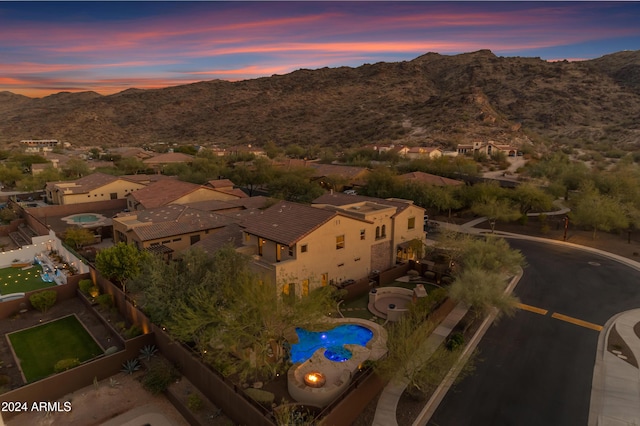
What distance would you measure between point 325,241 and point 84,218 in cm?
4000

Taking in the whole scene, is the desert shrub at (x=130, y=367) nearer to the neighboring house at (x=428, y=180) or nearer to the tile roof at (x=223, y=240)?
the tile roof at (x=223, y=240)

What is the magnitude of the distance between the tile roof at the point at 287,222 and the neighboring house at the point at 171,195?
77.3 ft

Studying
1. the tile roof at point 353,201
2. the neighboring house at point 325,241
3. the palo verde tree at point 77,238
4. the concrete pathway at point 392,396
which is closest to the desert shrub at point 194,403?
the concrete pathway at point 392,396

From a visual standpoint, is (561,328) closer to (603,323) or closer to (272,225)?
(603,323)

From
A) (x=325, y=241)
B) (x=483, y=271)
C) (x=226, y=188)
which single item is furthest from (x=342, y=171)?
(x=483, y=271)

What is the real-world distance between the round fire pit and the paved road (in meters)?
5.31

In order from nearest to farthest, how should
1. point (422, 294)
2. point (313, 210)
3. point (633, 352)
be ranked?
1. point (633, 352)
2. point (422, 294)
3. point (313, 210)

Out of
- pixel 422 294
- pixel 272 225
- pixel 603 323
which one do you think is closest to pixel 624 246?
pixel 603 323

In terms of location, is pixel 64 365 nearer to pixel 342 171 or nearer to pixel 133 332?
pixel 133 332

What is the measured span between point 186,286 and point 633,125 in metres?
137

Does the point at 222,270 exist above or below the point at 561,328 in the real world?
above

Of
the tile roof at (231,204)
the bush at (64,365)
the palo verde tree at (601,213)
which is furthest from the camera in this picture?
the tile roof at (231,204)

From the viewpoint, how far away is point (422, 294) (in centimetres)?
2877

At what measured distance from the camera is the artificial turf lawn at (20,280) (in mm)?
32438
